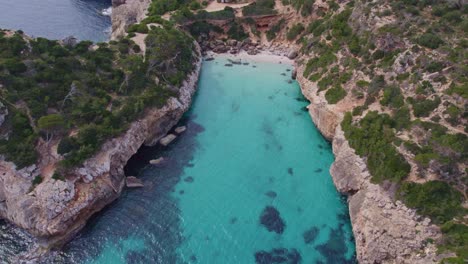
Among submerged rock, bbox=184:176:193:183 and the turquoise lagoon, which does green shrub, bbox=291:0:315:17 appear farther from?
submerged rock, bbox=184:176:193:183

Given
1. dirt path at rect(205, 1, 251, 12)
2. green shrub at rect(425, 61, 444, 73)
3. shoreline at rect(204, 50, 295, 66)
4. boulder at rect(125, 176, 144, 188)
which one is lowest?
boulder at rect(125, 176, 144, 188)

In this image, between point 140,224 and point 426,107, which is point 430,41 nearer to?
point 426,107

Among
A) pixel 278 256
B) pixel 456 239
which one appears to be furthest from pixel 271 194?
pixel 456 239

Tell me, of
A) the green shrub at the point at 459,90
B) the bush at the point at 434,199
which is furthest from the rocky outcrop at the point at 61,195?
the green shrub at the point at 459,90

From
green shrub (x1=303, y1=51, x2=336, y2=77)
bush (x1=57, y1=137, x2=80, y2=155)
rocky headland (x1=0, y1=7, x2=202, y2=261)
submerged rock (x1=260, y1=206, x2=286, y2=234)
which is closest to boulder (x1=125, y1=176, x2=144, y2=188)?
rocky headland (x1=0, y1=7, x2=202, y2=261)

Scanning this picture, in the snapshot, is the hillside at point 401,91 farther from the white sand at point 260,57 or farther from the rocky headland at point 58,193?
the rocky headland at point 58,193

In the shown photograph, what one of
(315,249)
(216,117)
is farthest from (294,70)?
A: (315,249)

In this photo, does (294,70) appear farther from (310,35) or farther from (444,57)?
(444,57)
